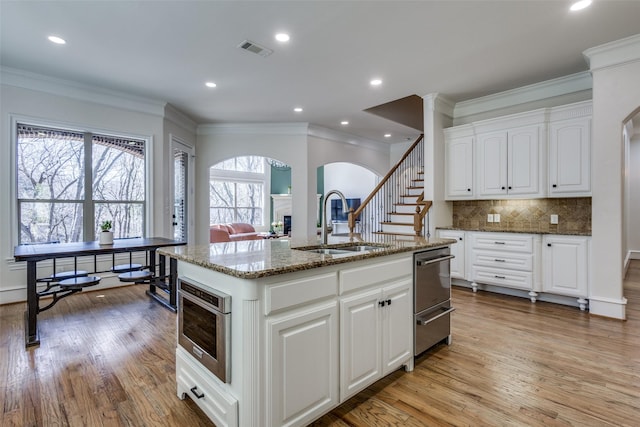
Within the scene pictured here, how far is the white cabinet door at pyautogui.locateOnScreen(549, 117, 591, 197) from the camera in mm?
3637

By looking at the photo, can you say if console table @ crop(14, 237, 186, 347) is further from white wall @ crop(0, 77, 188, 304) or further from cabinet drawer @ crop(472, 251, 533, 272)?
cabinet drawer @ crop(472, 251, 533, 272)

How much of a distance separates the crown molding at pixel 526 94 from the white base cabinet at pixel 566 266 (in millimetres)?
1908

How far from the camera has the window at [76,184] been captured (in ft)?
13.2

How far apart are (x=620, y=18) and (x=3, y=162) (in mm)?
6561

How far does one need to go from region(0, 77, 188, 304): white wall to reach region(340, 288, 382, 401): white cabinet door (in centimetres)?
416

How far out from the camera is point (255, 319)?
1.42 m

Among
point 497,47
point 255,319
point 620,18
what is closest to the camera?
point 255,319

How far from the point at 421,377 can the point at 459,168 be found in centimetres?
335

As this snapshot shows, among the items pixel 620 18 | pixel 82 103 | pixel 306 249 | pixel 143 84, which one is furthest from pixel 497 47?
pixel 82 103

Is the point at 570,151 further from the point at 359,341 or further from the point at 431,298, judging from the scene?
the point at 359,341

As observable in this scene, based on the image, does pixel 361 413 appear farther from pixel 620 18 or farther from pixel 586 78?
pixel 586 78

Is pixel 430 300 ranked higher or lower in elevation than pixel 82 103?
lower

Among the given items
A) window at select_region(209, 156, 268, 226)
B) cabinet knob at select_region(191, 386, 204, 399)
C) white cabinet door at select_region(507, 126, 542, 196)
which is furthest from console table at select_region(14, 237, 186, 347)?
window at select_region(209, 156, 268, 226)

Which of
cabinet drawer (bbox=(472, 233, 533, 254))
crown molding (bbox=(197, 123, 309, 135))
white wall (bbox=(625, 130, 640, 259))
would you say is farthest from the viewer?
white wall (bbox=(625, 130, 640, 259))
